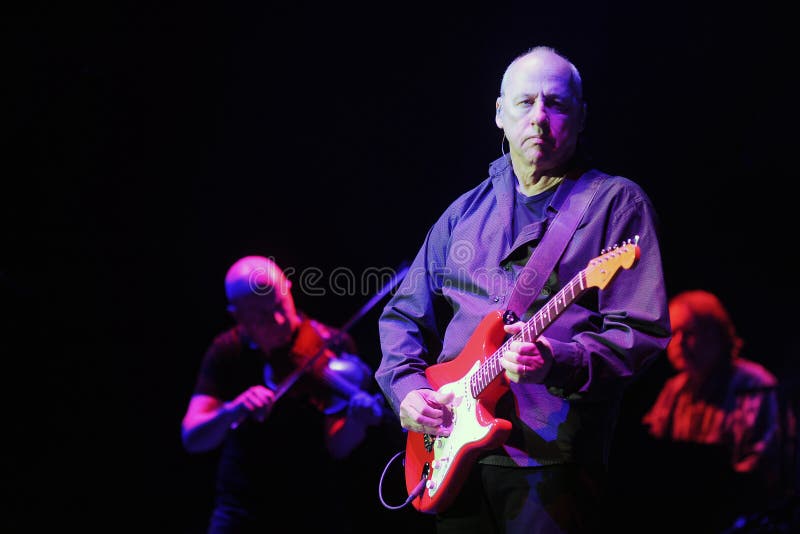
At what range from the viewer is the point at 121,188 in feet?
17.4

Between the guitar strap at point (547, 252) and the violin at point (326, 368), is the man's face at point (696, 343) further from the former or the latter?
the guitar strap at point (547, 252)

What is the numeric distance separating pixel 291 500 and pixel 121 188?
9.31 feet

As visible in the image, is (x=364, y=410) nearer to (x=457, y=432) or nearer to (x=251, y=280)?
(x=251, y=280)

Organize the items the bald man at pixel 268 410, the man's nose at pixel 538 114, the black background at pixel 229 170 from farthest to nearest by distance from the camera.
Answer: the black background at pixel 229 170 → the bald man at pixel 268 410 → the man's nose at pixel 538 114

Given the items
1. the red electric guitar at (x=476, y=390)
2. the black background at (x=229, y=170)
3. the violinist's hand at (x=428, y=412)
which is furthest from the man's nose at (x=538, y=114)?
the black background at (x=229, y=170)

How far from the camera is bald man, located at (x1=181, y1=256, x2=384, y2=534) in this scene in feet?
13.3

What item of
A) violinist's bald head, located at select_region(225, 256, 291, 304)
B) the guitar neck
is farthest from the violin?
the guitar neck

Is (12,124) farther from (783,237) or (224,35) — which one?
(783,237)

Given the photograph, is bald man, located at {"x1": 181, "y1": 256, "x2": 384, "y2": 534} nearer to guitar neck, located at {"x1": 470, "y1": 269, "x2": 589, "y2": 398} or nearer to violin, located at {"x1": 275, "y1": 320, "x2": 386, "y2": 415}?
violin, located at {"x1": 275, "y1": 320, "x2": 386, "y2": 415}

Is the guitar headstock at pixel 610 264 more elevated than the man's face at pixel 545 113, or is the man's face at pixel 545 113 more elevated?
the man's face at pixel 545 113

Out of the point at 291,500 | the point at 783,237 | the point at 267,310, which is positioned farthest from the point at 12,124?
the point at 783,237

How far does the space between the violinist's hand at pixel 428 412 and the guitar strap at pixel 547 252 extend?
15.3 inches

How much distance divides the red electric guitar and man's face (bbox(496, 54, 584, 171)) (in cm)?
59

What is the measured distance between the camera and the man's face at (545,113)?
2.41 meters
